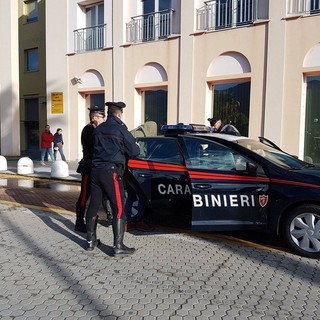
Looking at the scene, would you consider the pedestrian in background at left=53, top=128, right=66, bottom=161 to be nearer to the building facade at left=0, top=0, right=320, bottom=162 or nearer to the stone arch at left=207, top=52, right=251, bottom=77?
the building facade at left=0, top=0, right=320, bottom=162

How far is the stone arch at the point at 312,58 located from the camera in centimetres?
920

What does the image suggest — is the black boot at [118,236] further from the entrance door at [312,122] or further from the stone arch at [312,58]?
the stone arch at [312,58]

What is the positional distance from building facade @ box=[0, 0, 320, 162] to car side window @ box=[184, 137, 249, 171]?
589 centimetres

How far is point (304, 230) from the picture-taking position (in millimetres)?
4086

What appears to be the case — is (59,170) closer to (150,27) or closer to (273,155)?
(150,27)

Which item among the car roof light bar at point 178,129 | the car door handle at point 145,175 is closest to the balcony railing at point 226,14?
the car roof light bar at point 178,129

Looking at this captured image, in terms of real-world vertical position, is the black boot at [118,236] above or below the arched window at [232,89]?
below

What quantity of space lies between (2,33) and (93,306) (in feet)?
58.9

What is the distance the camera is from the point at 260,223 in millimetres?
4281

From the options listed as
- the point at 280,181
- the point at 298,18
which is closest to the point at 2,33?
the point at 298,18

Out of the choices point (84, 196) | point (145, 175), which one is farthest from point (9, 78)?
point (145, 175)

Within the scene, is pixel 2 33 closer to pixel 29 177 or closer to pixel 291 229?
pixel 29 177

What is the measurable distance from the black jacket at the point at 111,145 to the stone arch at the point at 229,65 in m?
7.26

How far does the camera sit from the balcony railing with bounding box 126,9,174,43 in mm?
11891
